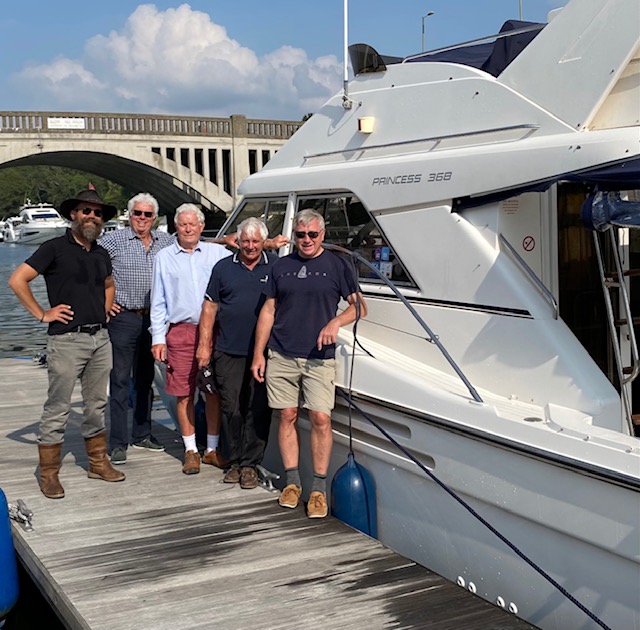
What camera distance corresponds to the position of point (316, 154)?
608 cm

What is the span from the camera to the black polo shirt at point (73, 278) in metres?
5.14

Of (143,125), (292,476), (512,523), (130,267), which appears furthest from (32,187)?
(512,523)

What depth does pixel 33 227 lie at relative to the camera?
73062 mm

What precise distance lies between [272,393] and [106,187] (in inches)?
4070

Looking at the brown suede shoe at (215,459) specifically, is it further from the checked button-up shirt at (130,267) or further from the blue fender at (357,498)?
the blue fender at (357,498)

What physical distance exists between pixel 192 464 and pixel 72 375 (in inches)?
48.0

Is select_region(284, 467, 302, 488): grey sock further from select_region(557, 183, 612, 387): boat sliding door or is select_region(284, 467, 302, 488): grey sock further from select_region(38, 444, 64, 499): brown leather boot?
select_region(557, 183, 612, 387): boat sliding door

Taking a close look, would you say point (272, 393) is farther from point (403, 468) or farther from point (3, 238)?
point (3, 238)

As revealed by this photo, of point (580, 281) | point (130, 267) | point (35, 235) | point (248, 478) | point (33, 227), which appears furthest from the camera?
point (33, 227)

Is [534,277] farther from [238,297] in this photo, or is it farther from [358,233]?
[238,297]

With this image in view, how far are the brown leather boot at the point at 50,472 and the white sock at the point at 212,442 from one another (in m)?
1.04

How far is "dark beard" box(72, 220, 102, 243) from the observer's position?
17.0ft

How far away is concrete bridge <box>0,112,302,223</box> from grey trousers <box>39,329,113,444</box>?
3151 cm

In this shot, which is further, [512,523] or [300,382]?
[300,382]
